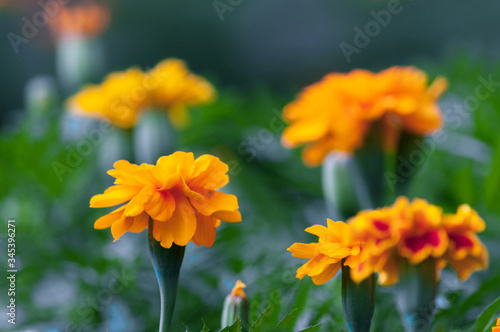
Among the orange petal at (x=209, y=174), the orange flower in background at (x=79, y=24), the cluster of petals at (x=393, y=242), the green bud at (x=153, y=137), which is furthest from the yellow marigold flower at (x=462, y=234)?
the orange flower in background at (x=79, y=24)

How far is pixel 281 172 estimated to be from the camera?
70cm

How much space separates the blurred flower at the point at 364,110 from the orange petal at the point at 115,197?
24 cm

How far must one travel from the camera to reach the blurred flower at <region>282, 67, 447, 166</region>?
1.61ft

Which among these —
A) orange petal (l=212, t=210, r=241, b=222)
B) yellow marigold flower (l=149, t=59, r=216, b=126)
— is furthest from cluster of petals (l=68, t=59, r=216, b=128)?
orange petal (l=212, t=210, r=241, b=222)

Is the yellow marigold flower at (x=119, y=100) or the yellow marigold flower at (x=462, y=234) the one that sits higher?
the yellow marigold flower at (x=462, y=234)

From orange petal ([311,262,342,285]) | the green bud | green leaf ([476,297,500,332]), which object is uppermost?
orange petal ([311,262,342,285])

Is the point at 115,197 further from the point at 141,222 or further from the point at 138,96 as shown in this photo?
the point at 138,96

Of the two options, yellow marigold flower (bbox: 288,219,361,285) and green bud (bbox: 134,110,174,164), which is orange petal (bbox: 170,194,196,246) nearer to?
yellow marigold flower (bbox: 288,219,361,285)

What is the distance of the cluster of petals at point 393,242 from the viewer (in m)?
0.27

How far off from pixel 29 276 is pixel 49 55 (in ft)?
5.66

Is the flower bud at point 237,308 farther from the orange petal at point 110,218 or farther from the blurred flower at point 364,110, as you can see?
the blurred flower at point 364,110

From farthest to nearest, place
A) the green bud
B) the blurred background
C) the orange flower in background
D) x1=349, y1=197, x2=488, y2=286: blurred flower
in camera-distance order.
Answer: the orange flower in background, the green bud, the blurred background, x1=349, y1=197, x2=488, y2=286: blurred flower

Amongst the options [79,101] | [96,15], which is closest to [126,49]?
[96,15]

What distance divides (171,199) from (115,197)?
2 centimetres
